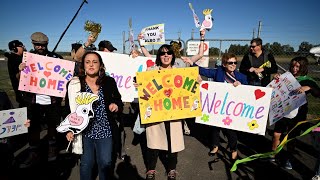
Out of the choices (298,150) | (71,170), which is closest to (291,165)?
(298,150)

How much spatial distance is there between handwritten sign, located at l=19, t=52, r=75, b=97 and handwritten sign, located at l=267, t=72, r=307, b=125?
3.51 metres

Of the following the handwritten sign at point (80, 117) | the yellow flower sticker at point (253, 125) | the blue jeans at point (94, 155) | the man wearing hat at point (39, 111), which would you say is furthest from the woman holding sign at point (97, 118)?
the yellow flower sticker at point (253, 125)

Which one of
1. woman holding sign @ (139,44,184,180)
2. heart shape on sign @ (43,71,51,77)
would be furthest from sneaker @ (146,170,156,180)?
heart shape on sign @ (43,71,51,77)

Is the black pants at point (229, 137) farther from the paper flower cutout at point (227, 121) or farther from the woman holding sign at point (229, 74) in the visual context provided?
the paper flower cutout at point (227, 121)

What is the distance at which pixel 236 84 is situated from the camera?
380 cm

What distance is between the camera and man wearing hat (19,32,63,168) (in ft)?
12.2

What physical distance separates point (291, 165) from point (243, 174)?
95 centimetres

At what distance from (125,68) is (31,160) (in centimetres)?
248

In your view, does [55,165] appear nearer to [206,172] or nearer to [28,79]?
[28,79]

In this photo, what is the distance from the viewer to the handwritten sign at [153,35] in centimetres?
498

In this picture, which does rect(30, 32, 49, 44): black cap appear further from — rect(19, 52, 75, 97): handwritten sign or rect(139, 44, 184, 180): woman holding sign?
rect(139, 44, 184, 180): woman holding sign

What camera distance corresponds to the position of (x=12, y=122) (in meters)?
3.01

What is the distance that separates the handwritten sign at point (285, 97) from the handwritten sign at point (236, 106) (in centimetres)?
30

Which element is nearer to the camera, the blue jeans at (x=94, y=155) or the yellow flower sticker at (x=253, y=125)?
the blue jeans at (x=94, y=155)
